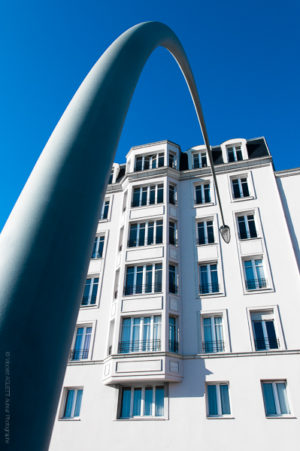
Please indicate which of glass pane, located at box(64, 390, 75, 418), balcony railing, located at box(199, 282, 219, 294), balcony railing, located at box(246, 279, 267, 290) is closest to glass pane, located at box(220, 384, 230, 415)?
balcony railing, located at box(199, 282, 219, 294)

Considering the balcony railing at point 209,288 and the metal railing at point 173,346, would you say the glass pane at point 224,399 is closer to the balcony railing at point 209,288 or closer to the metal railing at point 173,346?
the metal railing at point 173,346

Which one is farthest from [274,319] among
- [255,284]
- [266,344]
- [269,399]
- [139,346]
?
[139,346]

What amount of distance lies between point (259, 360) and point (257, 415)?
2408 mm

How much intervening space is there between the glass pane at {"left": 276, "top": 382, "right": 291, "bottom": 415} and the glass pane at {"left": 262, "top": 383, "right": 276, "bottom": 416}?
0.31m

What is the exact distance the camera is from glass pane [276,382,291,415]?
1396 cm

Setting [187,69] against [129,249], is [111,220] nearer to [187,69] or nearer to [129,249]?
[129,249]

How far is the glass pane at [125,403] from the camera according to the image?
15406 mm

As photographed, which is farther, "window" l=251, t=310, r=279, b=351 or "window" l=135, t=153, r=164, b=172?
"window" l=135, t=153, r=164, b=172

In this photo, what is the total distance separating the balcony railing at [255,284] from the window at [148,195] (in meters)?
8.61

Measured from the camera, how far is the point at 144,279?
1917cm

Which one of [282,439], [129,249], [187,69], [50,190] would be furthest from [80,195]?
[129,249]

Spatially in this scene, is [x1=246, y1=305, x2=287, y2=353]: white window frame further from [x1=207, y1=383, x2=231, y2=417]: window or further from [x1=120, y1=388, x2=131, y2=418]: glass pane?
[x1=120, y1=388, x2=131, y2=418]: glass pane

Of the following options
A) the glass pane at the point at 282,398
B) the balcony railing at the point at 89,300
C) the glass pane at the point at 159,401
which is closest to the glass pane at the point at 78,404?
the glass pane at the point at 159,401

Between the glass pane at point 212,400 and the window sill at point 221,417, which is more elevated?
the glass pane at point 212,400
